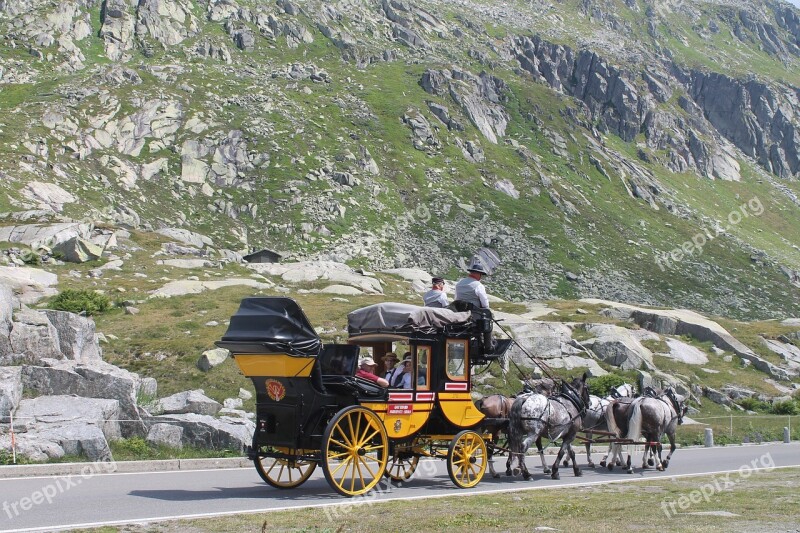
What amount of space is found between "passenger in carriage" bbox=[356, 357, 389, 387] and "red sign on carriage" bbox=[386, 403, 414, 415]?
0.48 meters

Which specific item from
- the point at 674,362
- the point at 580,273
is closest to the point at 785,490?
the point at 674,362

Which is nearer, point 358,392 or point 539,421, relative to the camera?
point 358,392

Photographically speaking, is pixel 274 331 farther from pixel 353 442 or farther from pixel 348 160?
pixel 348 160

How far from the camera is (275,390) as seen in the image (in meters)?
13.5

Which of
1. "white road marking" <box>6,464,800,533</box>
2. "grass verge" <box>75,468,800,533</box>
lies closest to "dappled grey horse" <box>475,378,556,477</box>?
"white road marking" <box>6,464,800,533</box>

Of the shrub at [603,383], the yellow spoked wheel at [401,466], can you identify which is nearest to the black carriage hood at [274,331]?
the yellow spoked wheel at [401,466]

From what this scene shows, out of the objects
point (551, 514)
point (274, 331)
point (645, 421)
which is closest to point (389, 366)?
point (274, 331)

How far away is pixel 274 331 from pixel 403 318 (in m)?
→ 2.87

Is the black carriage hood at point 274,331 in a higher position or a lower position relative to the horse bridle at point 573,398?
higher

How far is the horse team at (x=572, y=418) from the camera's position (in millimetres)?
17531

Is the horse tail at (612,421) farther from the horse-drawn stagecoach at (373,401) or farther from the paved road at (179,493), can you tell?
the horse-drawn stagecoach at (373,401)

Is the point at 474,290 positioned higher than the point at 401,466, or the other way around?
the point at 474,290

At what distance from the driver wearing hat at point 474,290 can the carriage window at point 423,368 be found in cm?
180

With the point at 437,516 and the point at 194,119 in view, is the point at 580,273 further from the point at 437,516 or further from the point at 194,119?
the point at 437,516
